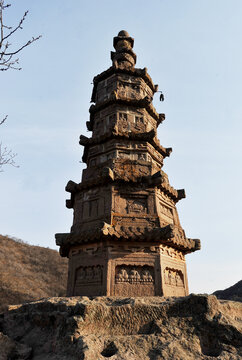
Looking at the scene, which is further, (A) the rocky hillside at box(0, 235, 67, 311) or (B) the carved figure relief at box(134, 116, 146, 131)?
(A) the rocky hillside at box(0, 235, 67, 311)

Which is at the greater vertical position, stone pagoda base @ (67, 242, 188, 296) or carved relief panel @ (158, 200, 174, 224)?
carved relief panel @ (158, 200, 174, 224)

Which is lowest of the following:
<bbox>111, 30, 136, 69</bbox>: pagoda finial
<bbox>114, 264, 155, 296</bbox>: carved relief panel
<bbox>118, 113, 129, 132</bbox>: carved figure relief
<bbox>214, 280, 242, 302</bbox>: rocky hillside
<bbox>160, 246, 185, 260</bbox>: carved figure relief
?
<bbox>114, 264, 155, 296</bbox>: carved relief panel

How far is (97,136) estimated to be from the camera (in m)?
13.5

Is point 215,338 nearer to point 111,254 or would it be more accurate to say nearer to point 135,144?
point 111,254

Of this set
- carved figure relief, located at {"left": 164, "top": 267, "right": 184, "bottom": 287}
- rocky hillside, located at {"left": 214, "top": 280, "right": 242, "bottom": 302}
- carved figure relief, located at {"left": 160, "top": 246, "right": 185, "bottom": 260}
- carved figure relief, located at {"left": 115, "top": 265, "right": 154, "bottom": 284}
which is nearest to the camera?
carved figure relief, located at {"left": 115, "top": 265, "right": 154, "bottom": 284}

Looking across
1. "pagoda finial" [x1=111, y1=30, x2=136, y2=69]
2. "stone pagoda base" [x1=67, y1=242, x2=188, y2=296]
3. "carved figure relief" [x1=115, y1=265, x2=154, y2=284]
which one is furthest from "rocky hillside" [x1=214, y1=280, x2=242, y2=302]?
"pagoda finial" [x1=111, y1=30, x2=136, y2=69]

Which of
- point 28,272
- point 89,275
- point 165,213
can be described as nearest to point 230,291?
point 28,272

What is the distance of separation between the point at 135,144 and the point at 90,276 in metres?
6.49

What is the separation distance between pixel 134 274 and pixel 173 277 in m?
1.90

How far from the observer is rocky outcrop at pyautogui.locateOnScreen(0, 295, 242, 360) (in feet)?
16.2

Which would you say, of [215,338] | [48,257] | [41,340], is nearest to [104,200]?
[41,340]

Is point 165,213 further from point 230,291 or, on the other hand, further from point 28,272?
point 230,291

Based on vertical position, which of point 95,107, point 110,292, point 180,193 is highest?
point 95,107

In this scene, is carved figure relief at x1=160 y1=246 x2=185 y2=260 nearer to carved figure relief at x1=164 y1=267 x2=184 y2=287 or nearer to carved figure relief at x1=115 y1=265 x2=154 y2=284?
carved figure relief at x1=164 y1=267 x2=184 y2=287
